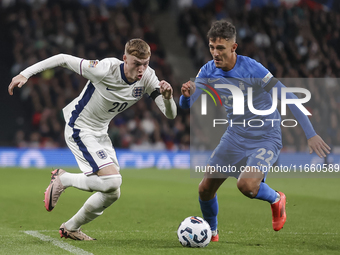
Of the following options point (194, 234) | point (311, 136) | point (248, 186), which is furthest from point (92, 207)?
point (311, 136)

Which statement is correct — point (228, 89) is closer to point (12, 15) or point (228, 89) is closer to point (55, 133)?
point (55, 133)

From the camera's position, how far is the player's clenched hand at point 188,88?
4.98m

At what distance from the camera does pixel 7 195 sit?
955 cm

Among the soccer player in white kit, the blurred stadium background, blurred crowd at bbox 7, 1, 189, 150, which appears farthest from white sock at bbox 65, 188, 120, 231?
blurred crowd at bbox 7, 1, 189, 150

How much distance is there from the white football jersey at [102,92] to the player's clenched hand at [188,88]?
1.48 ft

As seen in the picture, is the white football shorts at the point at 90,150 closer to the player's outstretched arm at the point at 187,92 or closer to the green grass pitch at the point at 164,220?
the green grass pitch at the point at 164,220

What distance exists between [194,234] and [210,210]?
0.63 m

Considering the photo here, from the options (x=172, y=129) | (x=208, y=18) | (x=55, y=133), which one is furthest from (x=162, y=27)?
(x=55, y=133)

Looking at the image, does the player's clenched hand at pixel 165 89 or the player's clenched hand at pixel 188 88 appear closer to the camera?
the player's clenched hand at pixel 165 89

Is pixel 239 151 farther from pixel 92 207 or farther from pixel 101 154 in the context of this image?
pixel 92 207

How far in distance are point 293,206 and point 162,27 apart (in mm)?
13639

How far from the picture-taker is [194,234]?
4.97 m

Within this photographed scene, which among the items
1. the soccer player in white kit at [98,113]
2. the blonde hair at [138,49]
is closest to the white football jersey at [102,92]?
the soccer player in white kit at [98,113]

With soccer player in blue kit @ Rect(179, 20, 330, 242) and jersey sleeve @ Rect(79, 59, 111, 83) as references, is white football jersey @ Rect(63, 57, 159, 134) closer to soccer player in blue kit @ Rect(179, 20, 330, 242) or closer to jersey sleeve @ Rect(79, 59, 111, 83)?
jersey sleeve @ Rect(79, 59, 111, 83)
